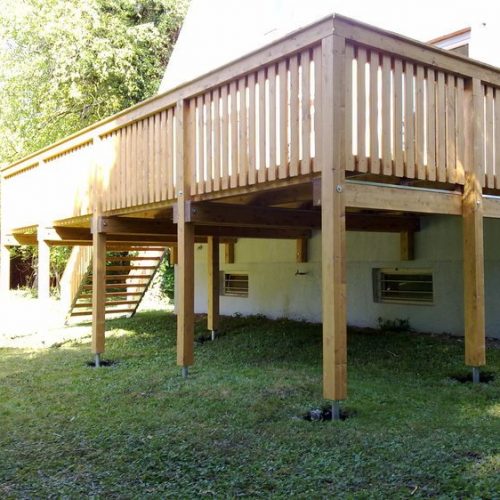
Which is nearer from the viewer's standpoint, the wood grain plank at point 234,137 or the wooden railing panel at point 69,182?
the wood grain plank at point 234,137

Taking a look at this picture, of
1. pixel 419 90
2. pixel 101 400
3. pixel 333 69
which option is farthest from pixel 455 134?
pixel 101 400

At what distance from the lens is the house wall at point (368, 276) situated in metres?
8.62

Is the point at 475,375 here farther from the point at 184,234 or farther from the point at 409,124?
the point at 184,234

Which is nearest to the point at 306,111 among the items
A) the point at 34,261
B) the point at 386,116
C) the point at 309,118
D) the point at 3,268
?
the point at 309,118

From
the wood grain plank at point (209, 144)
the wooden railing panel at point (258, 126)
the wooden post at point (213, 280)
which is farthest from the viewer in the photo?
the wooden post at point (213, 280)

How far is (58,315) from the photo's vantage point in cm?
1357

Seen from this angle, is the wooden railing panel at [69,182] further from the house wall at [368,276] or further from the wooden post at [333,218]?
the wooden post at [333,218]

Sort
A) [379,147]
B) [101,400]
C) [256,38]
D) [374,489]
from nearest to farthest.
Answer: [374,489] → [379,147] → [101,400] → [256,38]

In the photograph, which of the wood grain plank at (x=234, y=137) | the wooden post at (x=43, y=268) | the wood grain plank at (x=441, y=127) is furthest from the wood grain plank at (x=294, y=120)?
the wooden post at (x=43, y=268)

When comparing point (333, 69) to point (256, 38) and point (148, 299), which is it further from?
point (148, 299)

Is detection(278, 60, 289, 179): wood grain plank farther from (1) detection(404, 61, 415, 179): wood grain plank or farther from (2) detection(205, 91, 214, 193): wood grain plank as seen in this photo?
(2) detection(205, 91, 214, 193): wood grain plank

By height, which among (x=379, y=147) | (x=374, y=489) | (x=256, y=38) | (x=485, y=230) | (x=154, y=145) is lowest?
(x=374, y=489)

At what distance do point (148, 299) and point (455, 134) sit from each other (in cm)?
1444

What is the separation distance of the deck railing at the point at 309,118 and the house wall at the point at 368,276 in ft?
8.24
